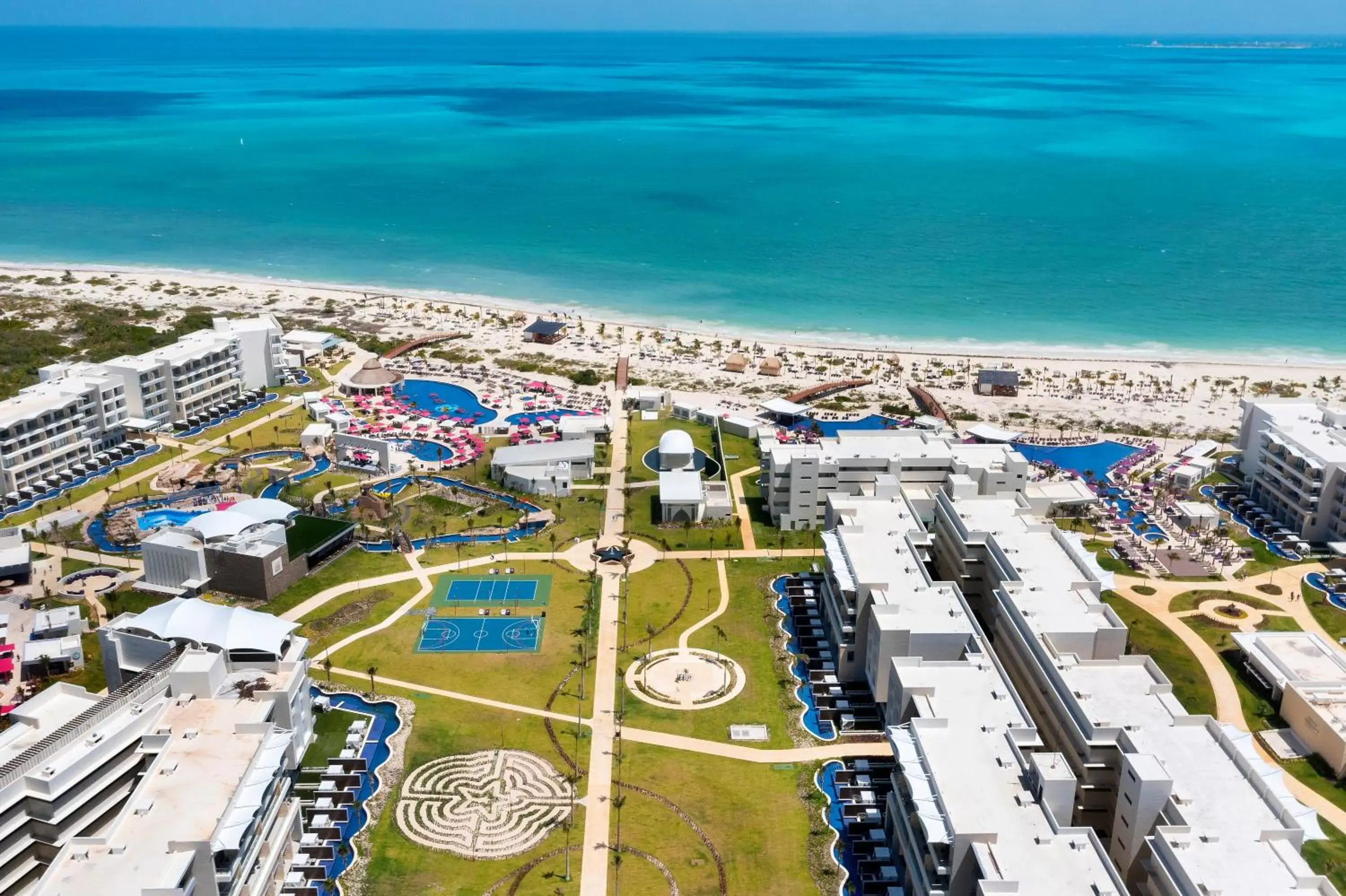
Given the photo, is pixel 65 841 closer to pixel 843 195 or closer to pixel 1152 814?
pixel 1152 814

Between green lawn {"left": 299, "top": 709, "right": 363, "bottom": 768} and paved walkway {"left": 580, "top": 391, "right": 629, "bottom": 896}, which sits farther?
green lawn {"left": 299, "top": 709, "right": 363, "bottom": 768}

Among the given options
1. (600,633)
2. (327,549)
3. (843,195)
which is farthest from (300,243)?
(600,633)

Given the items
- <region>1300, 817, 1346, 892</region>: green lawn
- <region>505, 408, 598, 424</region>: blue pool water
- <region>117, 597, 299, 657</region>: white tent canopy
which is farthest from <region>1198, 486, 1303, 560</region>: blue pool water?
<region>117, 597, 299, 657</region>: white tent canopy

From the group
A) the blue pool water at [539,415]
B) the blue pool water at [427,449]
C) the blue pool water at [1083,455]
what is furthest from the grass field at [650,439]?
the blue pool water at [1083,455]

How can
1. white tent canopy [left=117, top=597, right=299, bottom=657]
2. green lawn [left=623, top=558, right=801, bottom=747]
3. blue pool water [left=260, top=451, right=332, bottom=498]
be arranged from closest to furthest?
white tent canopy [left=117, top=597, right=299, bottom=657]
green lawn [left=623, top=558, right=801, bottom=747]
blue pool water [left=260, top=451, right=332, bottom=498]

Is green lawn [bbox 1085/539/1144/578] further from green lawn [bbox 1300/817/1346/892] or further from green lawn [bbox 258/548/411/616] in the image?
green lawn [bbox 258/548/411/616]

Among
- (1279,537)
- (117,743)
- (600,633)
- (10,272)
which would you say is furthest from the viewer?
(10,272)
